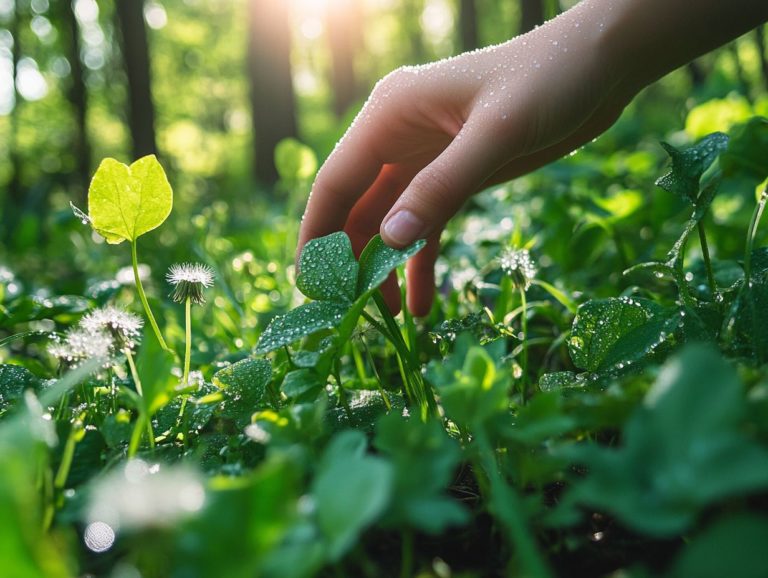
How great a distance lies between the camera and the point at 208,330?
1.79 m

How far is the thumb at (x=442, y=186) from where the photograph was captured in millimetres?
968

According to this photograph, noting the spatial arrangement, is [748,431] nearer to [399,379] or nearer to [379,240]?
[379,240]

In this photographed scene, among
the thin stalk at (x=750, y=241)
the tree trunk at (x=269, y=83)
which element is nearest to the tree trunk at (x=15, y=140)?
the tree trunk at (x=269, y=83)

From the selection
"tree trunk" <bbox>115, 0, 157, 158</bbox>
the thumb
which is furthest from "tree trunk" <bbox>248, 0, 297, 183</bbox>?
the thumb

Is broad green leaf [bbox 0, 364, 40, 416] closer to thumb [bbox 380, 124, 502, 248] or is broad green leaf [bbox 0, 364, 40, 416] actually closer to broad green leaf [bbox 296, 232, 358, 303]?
broad green leaf [bbox 296, 232, 358, 303]

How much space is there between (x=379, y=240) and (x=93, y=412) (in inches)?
18.8

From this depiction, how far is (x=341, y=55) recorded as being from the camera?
11719 millimetres

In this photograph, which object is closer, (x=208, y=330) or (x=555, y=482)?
(x=555, y=482)

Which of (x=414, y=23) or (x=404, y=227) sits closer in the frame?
(x=404, y=227)

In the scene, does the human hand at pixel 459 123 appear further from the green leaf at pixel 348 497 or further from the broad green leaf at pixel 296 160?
the broad green leaf at pixel 296 160

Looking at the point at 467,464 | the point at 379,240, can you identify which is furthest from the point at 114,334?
the point at 467,464

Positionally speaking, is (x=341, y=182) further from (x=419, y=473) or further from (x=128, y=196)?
(x=419, y=473)

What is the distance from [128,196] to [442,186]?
1.57ft

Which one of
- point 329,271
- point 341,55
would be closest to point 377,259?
point 329,271
